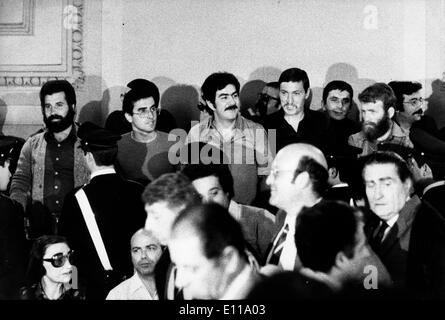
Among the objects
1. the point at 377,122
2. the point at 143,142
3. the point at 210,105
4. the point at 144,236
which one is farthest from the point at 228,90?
the point at 144,236

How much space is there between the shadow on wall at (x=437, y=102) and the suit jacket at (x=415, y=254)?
767 mm

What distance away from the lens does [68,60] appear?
424 centimetres

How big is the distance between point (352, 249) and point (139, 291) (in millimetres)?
932

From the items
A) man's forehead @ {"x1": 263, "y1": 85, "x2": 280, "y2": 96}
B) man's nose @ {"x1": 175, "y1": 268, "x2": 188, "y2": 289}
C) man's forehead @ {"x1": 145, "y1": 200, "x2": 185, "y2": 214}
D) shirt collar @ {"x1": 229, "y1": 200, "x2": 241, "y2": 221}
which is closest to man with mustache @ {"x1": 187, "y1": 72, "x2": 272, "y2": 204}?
shirt collar @ {"x1": 229, "y1": 200, "x2": 241, "y2": 221}

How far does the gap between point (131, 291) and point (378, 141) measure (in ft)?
4.23

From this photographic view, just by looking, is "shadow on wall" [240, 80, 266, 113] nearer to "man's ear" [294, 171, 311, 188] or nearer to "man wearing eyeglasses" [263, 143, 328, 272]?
"man wearing eyeglasses" [263, 143, 328, 272]

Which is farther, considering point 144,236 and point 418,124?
point 418,124

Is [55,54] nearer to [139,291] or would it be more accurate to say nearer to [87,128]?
[87,128]

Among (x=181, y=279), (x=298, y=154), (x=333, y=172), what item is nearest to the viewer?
(x=181, y=279)

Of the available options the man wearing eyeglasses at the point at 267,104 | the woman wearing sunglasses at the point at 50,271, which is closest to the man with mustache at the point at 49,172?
the woman wearing sunglasses at the point at 50,271

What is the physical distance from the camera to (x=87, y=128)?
387cm

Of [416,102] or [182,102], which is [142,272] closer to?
[182,102]

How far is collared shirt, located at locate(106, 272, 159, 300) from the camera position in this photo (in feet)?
11.4

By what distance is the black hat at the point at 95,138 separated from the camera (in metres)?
3.74
